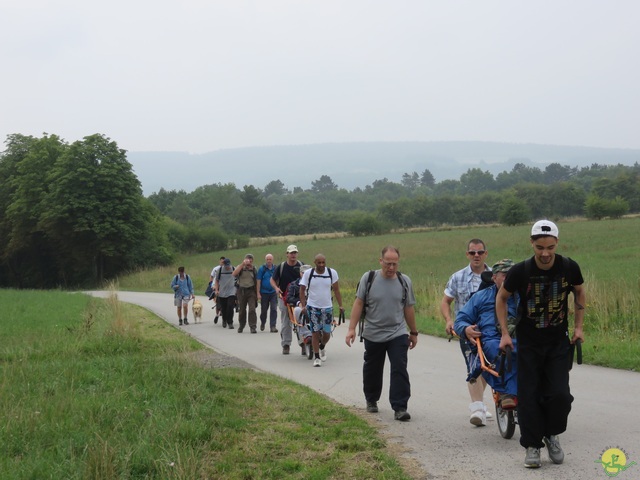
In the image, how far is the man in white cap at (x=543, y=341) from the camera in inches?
254

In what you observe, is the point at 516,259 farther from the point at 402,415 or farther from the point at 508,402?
the point at 508,402

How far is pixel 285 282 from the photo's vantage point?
1557 centimetres

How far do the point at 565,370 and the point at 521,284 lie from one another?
30.6 inches

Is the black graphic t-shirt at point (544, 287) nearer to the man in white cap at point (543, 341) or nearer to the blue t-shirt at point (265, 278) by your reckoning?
the man in white cap at point (543, 341)

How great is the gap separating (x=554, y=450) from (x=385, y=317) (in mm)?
2825

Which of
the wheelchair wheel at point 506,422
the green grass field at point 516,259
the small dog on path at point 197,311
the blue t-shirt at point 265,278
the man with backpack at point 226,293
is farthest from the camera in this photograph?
the small dog on path at point 197,311

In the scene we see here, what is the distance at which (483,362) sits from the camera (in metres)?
7.53

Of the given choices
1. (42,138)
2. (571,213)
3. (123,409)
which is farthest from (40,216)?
(571,213)

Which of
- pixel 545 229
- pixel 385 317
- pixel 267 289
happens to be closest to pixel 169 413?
pixel 385 317

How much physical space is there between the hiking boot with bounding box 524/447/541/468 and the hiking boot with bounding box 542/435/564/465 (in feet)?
0.56

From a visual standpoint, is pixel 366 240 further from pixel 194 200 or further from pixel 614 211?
pixel 194 200

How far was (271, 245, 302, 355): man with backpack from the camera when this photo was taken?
50.2ft

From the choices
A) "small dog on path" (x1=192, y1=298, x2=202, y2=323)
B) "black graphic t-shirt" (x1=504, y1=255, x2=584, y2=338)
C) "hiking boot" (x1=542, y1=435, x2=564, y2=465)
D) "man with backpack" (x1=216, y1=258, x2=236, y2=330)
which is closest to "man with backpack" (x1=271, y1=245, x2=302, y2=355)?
"man with backpack" (x1=216, y1=258, x2=236, y2=330)

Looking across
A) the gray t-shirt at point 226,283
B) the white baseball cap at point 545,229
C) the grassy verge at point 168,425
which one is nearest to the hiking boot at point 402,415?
the grassy verge at point 168,425
